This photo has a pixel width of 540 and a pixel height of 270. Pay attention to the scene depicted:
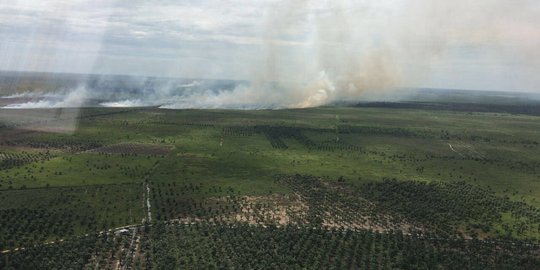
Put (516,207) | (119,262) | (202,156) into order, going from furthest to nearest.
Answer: (202,156) < (516,207) < (119,262)

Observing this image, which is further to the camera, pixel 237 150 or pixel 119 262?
pixel 237 150

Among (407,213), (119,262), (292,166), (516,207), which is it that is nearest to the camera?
(119,262)

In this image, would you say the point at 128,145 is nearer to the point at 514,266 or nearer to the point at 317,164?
the point at 317,164

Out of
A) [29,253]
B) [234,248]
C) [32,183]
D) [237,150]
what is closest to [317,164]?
[237,150]

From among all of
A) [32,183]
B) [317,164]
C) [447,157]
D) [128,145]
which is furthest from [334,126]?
[32,183]

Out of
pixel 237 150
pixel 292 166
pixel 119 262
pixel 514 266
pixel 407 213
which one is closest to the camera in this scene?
pixel 119 262

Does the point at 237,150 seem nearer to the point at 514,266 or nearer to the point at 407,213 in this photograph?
the point at 407,213
